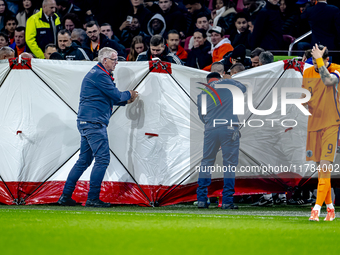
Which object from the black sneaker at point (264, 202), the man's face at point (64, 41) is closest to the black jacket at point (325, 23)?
the black sneaker at point (264, 202)

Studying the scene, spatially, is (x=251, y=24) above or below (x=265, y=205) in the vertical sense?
above

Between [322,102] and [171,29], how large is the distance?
21.0 ft

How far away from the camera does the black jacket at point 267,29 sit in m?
11.4

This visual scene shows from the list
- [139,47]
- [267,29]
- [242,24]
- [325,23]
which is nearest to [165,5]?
[242,24]

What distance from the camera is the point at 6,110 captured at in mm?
8859

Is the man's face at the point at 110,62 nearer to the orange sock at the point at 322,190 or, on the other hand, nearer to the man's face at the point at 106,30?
the orange sock at the point at 322,190

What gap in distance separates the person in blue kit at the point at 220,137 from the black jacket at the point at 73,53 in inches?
120

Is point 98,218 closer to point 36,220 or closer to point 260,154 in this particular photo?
point 36,220

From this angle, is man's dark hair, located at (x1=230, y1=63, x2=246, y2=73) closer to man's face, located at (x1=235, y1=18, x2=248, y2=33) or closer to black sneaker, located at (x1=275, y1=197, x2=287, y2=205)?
black sneaker, located at (x1=275, y1=197, x2=287, y2=205)

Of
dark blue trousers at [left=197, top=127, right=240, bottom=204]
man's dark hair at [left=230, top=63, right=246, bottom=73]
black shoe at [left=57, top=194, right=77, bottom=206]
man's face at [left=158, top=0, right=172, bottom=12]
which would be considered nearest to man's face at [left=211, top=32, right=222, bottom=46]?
man's dark hair at [left=230, top=63, right=246, bottom=73]

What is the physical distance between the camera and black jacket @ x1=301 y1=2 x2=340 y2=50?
1119 cm

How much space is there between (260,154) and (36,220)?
4.16 m

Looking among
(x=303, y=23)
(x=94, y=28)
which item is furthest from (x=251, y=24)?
(x=94, y=28)

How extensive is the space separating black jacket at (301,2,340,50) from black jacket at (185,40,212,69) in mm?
2279
